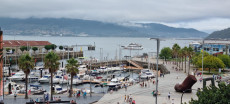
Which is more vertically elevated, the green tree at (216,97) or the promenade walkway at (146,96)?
the green tree at (216,97)

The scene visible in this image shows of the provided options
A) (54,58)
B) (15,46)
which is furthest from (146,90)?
(15,46)

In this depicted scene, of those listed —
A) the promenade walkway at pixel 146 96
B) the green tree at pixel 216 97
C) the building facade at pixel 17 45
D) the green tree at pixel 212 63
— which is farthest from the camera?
the building facade at pixel 17 45

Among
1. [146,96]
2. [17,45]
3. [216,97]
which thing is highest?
[17,45]

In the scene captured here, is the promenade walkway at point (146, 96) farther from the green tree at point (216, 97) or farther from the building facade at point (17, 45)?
the building facade at point (17, 45)

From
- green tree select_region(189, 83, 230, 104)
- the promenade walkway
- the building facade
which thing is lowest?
the promenade walkway

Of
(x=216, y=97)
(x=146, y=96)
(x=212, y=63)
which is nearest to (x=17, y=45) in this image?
(x=212, y=63)

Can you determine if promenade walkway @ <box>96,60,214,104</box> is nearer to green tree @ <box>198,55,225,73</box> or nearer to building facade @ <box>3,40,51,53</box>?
green tree @ <box>198,55,225,73</box>

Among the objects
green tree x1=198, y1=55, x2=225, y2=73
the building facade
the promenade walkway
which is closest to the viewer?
the promenade walkway

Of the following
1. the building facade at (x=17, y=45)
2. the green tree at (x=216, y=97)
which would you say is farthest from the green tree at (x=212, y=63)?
the building facade at (x=17, y=45)

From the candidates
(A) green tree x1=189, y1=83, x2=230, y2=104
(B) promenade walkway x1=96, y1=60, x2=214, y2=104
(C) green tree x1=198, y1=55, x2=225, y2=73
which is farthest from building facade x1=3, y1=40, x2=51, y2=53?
(A) green tree x1=189, y1=83, x2=230, y2=104

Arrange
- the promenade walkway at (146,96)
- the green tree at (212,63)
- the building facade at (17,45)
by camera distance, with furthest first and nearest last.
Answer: the building facade at (17,45) < the green tree at (212,63) < the promenade walkway at (146,96)

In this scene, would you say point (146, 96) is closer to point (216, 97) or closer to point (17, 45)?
point (216, 97)

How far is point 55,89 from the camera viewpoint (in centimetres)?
5225

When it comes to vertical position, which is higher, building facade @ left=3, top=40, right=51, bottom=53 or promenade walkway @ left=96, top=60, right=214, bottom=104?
building facade @ left=3, top=40, right=51, bottom=53
